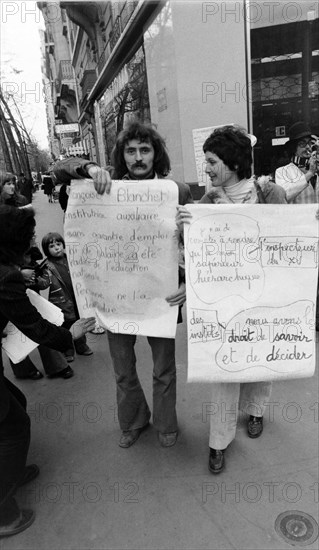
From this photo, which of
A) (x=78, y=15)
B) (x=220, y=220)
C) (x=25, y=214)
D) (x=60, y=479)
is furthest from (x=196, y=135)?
(x=78, y=15)

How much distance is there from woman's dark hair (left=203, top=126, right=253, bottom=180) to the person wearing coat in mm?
974

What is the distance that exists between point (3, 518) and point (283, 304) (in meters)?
1.70

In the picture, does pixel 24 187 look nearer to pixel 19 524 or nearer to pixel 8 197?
pixel 8 197

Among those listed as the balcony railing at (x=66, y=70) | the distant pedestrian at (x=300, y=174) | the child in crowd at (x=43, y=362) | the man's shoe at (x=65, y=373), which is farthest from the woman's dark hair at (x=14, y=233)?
the balcony railing at (x=66, y=70)

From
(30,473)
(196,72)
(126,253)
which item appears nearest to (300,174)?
(126,253)

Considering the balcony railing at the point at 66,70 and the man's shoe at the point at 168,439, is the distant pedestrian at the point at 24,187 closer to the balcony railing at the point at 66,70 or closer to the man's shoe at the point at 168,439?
the man's shoe at the point at 168,439

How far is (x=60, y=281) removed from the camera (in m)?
3.61

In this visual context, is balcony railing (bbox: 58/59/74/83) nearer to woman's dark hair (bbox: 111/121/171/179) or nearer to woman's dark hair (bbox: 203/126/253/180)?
woman's dark hair (bbox: 111/121/171/179)

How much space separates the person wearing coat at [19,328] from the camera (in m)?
1.73

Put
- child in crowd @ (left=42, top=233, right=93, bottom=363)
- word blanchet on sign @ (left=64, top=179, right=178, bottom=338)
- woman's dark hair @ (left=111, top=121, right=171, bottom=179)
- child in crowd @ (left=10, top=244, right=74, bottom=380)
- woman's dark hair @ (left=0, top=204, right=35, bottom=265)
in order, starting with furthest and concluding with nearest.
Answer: child in crowd @ (left=42, top=233, right=93, bottom=363) → child in crowd @ (left=10, top=244, right=74, bottom=380) → woman's dark hair @ (left=111, top=121, right=171, bottom=179) → word blanchet on sign @ (left=64, top=179, right=178, bottom=338) → woman's dark hair @ (left=0, top=204, right=35, bottom=265)

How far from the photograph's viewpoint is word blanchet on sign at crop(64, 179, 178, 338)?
76.8 inches

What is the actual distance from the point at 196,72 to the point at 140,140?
536 cm

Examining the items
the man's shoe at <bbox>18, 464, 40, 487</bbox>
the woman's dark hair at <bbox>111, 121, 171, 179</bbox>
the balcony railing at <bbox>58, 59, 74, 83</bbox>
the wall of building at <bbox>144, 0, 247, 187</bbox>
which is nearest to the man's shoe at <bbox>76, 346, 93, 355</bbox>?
the man's shoe at <bbox>18, 464, 40, 487</bbox>

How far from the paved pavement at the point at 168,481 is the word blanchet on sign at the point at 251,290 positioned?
25.6 inches
